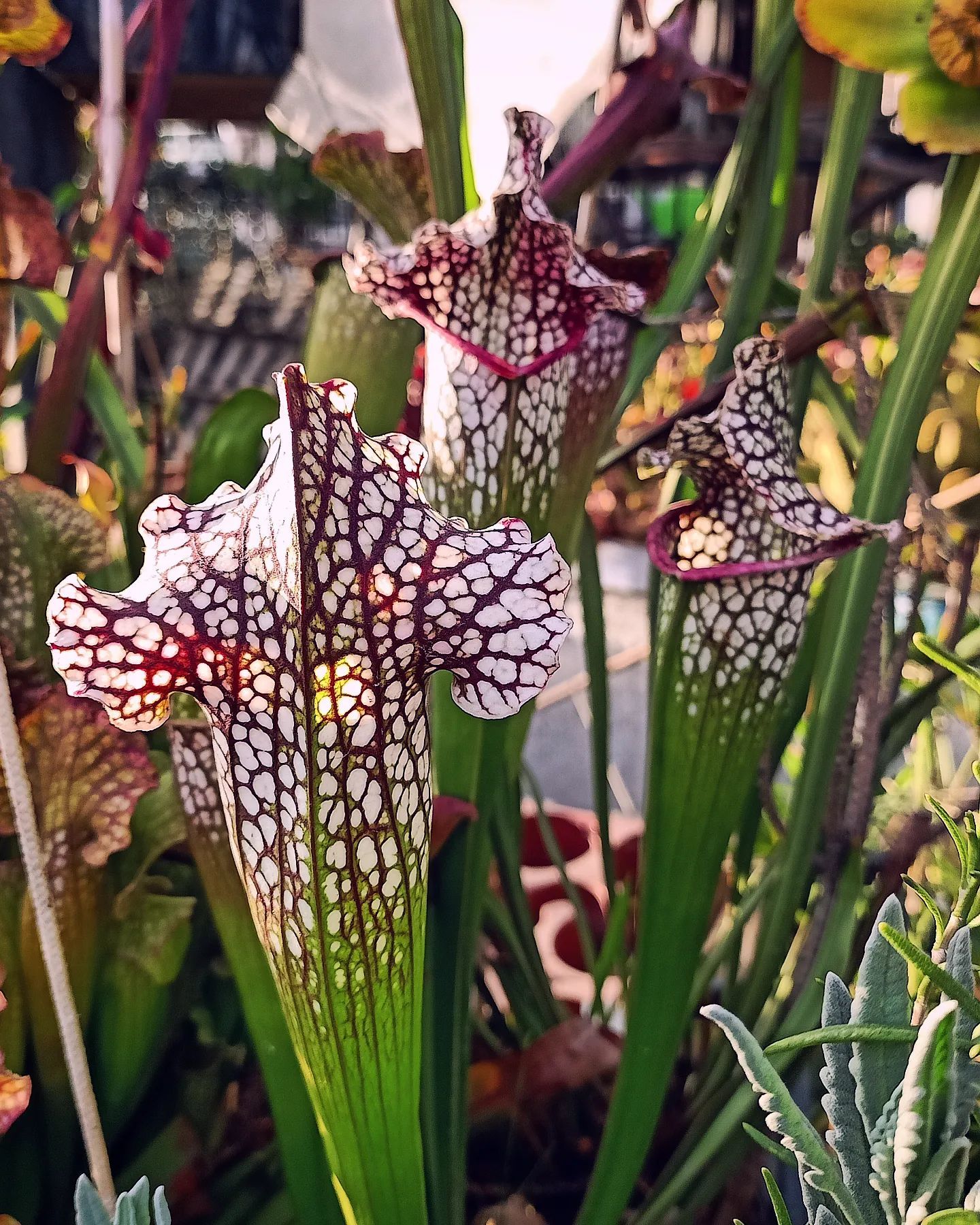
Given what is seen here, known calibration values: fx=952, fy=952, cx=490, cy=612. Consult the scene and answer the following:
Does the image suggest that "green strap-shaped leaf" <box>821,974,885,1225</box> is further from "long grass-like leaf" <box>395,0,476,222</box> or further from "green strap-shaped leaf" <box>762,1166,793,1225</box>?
"long grass-like leaf" <box>395,0,476,222</box>

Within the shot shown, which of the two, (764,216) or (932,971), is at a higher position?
(764,216)

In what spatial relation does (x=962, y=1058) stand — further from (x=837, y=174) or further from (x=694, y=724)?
(x=837, y=174)

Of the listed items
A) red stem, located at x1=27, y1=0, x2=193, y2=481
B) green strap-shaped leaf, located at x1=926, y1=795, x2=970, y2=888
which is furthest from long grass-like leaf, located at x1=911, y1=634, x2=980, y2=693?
red stem, located at x1=27, y1=0, x2=193, y2=481

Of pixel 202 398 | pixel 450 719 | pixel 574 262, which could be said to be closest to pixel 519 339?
pixel 574 262

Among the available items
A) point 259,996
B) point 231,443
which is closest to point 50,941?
point 259,996

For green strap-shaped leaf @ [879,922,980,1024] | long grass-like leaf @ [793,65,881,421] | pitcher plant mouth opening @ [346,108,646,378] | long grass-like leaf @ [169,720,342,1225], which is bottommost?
long grass-like leaf @ [169,720,342,1225]

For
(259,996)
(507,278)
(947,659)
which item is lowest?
(259,996)
